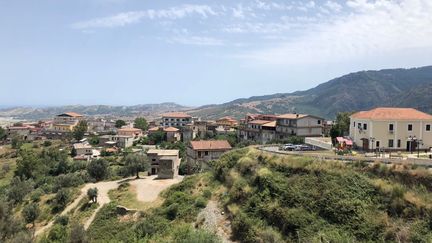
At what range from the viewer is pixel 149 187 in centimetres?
5000

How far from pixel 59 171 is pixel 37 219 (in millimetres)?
29541

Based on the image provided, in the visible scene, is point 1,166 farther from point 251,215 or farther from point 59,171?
point 251,215

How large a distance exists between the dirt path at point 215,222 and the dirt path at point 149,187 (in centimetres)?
1096

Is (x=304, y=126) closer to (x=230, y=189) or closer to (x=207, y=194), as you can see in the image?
(x=207, y=194)

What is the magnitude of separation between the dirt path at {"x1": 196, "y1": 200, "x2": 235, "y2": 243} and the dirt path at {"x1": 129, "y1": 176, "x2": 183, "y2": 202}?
35.9ft

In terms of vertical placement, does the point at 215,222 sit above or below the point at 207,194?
below

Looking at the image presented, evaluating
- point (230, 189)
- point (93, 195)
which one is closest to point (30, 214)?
point (93, 195)

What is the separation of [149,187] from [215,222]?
19522mm

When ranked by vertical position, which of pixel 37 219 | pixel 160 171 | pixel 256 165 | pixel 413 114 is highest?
pixel 413 114

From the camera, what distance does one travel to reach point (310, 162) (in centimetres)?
3288

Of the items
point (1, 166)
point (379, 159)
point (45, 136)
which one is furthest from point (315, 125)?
point (45, 136)

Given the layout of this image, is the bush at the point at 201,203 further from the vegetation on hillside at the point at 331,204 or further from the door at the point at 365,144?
the door at the point at 365,144

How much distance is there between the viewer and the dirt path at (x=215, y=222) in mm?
30203

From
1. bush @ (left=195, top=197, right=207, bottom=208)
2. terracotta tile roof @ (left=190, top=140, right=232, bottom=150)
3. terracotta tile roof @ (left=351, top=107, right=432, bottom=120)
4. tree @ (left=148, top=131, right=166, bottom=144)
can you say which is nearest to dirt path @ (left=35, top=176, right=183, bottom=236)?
bush @ (left=195, top=197, right=207, bottom=208)
